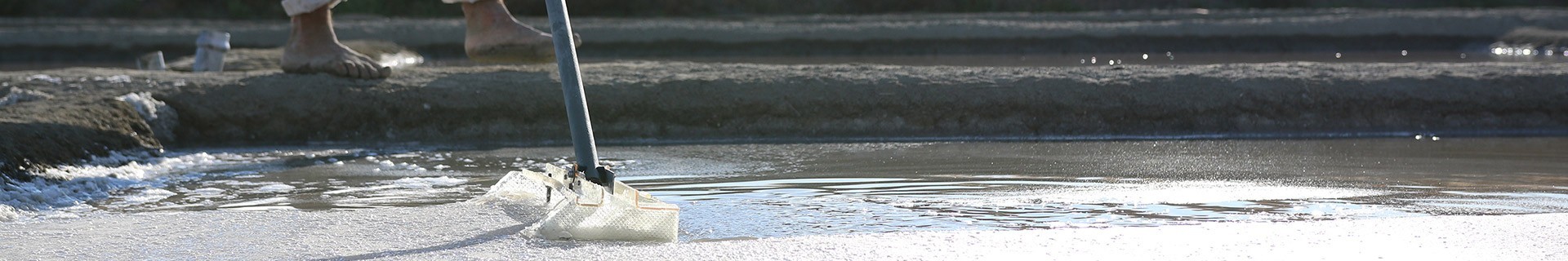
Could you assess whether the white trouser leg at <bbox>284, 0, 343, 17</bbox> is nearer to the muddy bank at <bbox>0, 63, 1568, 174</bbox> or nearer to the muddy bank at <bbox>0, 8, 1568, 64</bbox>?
the muddy bank at <bbox>0, 63, 1568, 174</bbox>

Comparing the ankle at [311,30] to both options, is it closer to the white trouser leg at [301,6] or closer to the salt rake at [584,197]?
the white trouser leg at [301,6]

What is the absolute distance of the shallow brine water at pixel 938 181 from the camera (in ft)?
7.57

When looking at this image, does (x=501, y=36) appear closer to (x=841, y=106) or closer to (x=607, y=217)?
(x=841, y=106)

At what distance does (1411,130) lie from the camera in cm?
369

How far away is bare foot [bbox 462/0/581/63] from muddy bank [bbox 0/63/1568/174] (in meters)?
0.46

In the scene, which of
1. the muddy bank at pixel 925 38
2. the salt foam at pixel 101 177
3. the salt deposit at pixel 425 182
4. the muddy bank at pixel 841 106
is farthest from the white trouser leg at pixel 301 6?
the muddy bank at pixel 925 38

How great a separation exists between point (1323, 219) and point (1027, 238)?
482 mm

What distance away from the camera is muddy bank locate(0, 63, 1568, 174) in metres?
3.66

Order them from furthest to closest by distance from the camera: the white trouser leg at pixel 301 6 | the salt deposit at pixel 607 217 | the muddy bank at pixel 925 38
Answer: the muddy bank at pixel 925 38 → the white trouser leg at pixel 301 6 → the salt deposit at pixel 607 217

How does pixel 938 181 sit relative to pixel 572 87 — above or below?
below

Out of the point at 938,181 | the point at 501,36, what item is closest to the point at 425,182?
the point at 938,181

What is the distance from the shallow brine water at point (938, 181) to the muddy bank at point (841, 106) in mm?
172

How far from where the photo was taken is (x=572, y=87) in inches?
94.4

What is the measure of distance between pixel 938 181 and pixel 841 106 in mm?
960
